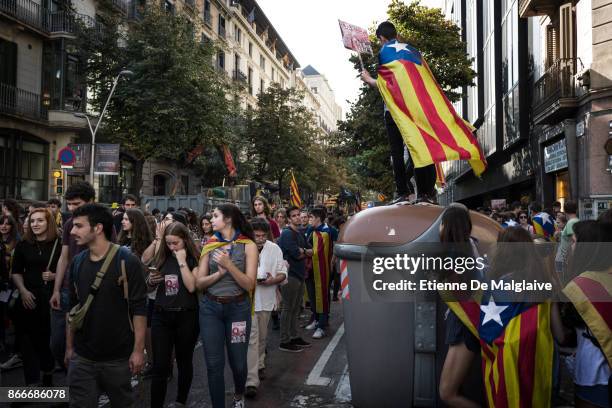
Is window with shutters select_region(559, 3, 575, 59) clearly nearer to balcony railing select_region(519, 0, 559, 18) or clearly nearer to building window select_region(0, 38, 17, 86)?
balcony railing select_region(519, 0, 559, 18)

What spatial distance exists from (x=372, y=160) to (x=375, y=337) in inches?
696

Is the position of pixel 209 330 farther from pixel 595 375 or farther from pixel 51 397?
pixel 595 375

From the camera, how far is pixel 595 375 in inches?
109

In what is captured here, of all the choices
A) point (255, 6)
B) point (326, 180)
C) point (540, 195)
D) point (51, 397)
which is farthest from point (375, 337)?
point (255, 6)

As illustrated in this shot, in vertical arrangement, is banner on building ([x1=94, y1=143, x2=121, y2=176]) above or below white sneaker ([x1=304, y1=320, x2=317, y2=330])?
above

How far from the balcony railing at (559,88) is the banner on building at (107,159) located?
587 inches

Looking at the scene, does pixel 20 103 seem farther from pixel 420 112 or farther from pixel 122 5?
pixel 420 112

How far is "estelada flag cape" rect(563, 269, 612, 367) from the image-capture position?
269cm

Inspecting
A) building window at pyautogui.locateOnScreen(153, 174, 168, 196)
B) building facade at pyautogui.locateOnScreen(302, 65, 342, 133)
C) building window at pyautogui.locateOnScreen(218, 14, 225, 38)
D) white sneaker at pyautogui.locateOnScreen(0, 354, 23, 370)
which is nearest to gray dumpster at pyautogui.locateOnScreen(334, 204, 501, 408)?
white sneaker at pyautogui.locateOnScreen(0, 354, 23, 370)

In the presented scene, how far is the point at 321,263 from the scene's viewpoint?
852 cm

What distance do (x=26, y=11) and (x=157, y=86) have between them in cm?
561

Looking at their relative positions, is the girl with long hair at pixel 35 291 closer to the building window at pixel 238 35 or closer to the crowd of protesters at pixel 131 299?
the crowd of protesters at pixel 131 299

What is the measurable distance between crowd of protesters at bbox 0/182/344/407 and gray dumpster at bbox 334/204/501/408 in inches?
42.5

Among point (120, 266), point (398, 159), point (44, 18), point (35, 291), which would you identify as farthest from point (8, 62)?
point (120, 266)
